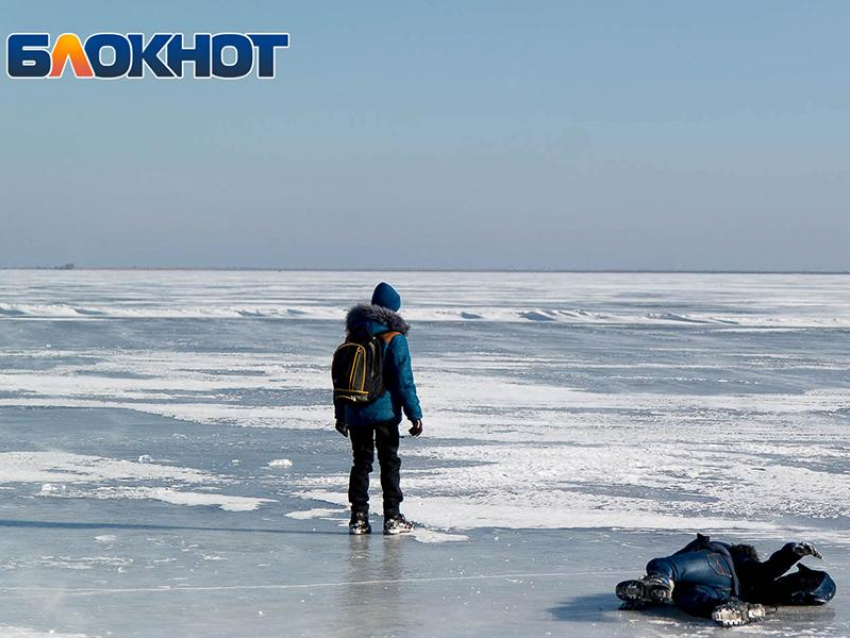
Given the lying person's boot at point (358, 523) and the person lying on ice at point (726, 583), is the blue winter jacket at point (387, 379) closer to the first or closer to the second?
the lying person's boot at point (358, 523)

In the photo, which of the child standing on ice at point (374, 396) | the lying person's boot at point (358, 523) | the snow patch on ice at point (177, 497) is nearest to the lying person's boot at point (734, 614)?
the child standing on ice at point (374, 396)

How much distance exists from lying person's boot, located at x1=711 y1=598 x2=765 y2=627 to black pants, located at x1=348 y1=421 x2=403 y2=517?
2.17 m

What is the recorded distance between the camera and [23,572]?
569 cm

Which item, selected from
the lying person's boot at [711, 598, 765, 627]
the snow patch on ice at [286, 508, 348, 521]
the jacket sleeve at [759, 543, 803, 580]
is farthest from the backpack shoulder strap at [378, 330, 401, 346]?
the lying person's boot at [711, 598, 765, 627]

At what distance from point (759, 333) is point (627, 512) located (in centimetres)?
1984

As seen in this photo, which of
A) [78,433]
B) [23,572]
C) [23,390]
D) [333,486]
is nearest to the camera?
→ [23,572]

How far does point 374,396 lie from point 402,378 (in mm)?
167

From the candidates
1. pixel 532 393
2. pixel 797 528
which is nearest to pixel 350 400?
pixel 797 528

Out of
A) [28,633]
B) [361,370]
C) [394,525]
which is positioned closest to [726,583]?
[394,525]

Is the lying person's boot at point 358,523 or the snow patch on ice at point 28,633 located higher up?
the lying person's boot at point 358,523

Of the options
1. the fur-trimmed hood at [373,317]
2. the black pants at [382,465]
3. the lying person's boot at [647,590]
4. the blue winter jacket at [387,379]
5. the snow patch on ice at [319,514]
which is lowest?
the snow patch on ice at [319,514]

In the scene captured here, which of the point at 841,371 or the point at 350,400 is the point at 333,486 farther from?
the point at 841,371

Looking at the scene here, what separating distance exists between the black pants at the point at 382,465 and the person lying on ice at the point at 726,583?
1.84 meters

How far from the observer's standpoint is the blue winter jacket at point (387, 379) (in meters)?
6.59
